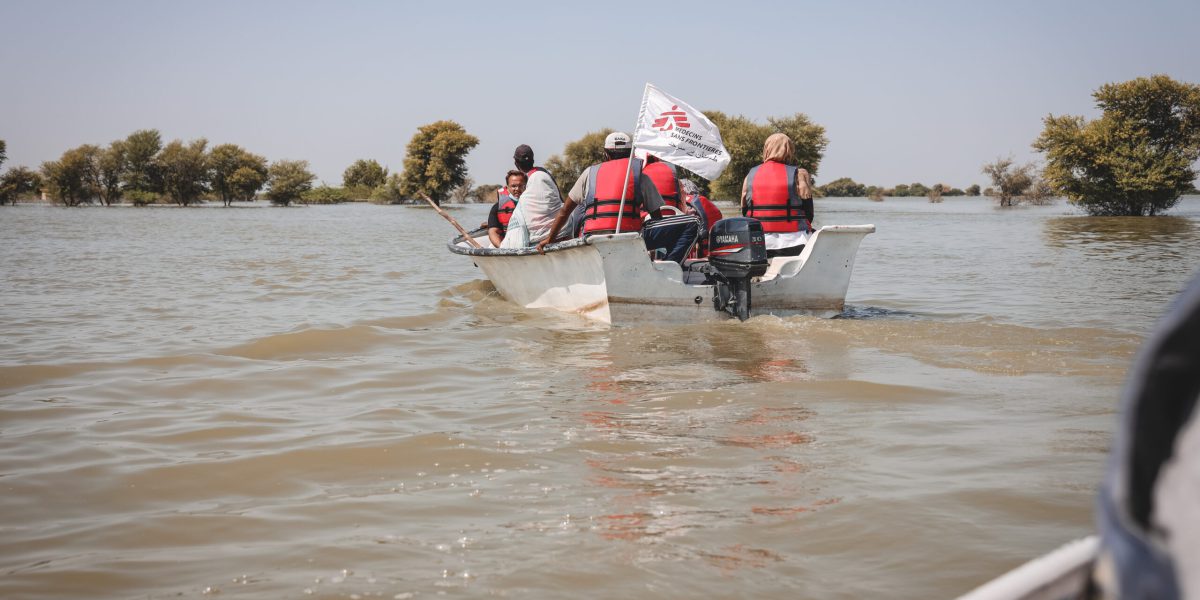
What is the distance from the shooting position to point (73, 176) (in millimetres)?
71062

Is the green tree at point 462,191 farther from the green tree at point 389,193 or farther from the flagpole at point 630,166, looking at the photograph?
the flagpole at point 630,166

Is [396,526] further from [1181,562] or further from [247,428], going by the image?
[1181,562]

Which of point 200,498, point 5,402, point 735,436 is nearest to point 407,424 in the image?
point 200,498

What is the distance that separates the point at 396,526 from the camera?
383 centimetres

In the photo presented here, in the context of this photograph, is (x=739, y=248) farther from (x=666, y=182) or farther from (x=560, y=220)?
(x=560, y=220)

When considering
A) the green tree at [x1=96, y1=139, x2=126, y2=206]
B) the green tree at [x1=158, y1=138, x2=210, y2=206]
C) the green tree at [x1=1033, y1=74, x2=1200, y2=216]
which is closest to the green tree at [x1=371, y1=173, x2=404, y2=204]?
the green tree at [x1=158, y1=138, x2=210, y2=206]

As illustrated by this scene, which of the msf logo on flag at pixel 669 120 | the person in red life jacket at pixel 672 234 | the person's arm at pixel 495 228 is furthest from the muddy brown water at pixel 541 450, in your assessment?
the person's arm at pixel 495 228

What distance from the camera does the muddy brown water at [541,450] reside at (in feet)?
11.1

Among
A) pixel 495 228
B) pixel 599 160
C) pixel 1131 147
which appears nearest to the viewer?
pixel 495 228

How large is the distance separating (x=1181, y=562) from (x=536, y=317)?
9.72 meters

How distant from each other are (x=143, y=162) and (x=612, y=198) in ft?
255

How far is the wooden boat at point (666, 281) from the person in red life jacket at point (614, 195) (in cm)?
46

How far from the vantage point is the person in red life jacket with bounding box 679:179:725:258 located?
1005 cm

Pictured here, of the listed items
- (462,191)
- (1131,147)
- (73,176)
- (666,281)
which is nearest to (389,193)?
(462,191)
